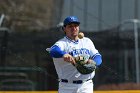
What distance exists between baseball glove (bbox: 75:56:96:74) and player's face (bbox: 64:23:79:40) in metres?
0.33

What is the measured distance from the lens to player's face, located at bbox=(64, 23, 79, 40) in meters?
6.76

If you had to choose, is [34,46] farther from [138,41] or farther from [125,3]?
[125,3]

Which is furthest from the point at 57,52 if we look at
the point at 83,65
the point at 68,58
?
the point at 83,65

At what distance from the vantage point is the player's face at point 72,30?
6.76 metres

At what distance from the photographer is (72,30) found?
6785 millimetres

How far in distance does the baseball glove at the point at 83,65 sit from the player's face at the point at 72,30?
0.33m

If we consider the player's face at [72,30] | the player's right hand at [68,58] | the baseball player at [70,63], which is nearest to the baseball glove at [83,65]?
the baseball player at [70,63]

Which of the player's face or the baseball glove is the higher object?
the player's face

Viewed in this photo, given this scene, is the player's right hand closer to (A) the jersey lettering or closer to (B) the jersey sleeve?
(B) the jersey sleeve

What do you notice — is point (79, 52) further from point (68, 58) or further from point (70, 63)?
point (68, 58)

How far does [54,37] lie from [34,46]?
0.86 meters

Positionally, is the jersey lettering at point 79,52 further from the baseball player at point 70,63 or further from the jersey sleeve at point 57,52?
the jersey sleeve at point 57,52

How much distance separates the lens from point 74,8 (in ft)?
69.6

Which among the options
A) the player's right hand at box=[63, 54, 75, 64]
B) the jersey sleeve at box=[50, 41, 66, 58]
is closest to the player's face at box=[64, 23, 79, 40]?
the jersey sleeve at box=[50, 41, 66, 58]
